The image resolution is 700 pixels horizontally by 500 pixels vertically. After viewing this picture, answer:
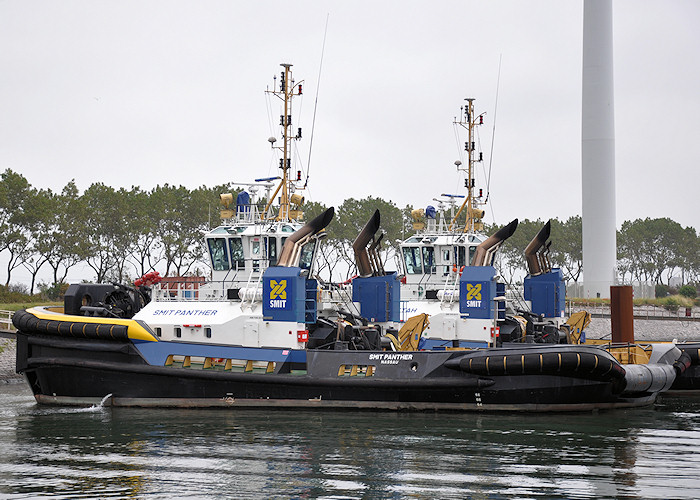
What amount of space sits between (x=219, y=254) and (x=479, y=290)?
225 inches

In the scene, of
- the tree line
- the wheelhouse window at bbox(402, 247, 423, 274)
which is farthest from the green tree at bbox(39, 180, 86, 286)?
the wheelhouse window at bbox(402, 247, 423, 274)

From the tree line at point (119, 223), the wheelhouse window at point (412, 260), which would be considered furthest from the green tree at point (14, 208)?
the wheelhouse window at point (412, 260)

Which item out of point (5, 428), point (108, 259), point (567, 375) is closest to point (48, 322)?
point (5, 428)

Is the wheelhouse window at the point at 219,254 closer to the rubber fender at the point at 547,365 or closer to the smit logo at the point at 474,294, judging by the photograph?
the smit logo at the point at 474,294

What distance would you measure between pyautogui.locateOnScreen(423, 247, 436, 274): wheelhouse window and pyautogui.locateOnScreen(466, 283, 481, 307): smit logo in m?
4.46

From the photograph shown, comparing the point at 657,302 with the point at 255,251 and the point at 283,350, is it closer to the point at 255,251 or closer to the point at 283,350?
the point at 255,251

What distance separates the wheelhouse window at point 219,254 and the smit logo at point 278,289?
267 centimetres

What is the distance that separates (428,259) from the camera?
74.4 ft

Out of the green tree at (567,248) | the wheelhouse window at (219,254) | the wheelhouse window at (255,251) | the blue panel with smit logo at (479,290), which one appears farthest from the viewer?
the green tree at (567,248)

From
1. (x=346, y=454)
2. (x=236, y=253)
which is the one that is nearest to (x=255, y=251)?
(x=236, y=253)

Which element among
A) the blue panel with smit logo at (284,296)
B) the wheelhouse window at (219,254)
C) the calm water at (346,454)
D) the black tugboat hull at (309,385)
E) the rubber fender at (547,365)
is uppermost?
the wheelhouse window at (219,254)

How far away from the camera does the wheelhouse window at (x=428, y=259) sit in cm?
2266

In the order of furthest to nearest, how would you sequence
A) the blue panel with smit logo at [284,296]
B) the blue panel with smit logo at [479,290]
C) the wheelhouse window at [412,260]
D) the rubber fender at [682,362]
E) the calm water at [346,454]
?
the wheelhouse window at [412,260]
the blue panel with smit logo at [479,290]
the rubber fender at [682,362]
the blue panel with smit logo at [284,296]
the calm water at [346,454]

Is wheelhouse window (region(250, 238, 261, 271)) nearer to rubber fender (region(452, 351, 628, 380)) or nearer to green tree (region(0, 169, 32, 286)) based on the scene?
rubber fender (region(452, 351, 628, 380))
